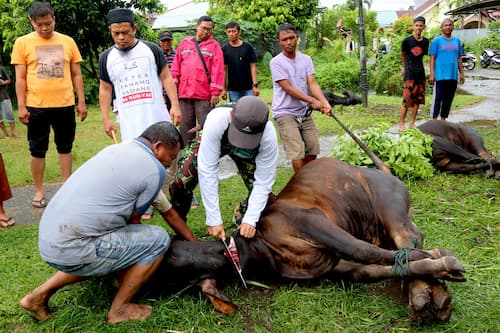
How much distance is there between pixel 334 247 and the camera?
10.2 ft

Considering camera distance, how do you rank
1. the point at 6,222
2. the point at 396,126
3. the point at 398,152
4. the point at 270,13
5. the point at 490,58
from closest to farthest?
the point at 6,222 < the point at 398,152 < the point at 396,126 < the point at 270,13 < the point at 490,58

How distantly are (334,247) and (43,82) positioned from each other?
3425mm

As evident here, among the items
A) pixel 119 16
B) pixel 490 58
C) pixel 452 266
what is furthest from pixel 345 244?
pixel 490 58

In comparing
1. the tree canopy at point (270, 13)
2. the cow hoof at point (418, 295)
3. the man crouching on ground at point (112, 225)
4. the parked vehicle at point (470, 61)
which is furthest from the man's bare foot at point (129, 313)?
the parked vehicle at point (470, 61)

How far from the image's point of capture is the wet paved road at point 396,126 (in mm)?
5062

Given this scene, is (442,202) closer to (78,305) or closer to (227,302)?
(227,302)

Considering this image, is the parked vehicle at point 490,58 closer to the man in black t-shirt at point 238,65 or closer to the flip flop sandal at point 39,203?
the man in black t-shirt at point 238,65

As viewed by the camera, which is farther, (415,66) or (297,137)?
(415,66)

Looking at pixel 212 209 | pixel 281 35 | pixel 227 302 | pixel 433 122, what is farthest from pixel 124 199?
pixel 433 122

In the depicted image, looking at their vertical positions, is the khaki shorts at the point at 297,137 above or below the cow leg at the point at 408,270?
above

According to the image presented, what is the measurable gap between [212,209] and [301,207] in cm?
64

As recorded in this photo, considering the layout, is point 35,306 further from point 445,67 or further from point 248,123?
point 445,67

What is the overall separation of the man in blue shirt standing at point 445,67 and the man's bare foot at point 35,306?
22.5 feet

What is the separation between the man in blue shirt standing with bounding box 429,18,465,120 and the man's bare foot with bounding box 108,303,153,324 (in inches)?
255
